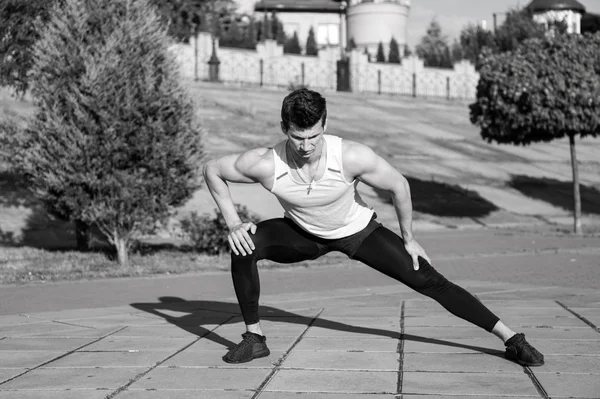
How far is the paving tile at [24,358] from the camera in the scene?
5195mm

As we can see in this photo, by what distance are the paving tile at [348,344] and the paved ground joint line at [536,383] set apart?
91 centimetres

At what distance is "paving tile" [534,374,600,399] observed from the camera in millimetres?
4312

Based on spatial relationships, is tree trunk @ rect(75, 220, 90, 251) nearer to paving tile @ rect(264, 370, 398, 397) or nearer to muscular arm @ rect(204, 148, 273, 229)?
muscular arm @ rect(204, 148, 273, 229)

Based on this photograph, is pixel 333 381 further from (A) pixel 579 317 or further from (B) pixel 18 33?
(B) pixel 18 33

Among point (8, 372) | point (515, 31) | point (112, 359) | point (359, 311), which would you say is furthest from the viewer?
point (515, 31)

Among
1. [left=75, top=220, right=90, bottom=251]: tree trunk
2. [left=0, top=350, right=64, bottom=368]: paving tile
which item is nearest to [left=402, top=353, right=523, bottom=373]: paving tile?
[left=0, top=350, right=64, bottom=368]: paving tile

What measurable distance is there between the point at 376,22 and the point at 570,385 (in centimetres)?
7532

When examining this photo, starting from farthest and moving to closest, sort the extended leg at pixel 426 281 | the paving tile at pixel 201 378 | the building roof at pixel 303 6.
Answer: the building roof at pixel 303 6 < the extended leg at pixel 426 281 < the paving tile at pixel 201 378

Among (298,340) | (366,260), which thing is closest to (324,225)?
(366,260)

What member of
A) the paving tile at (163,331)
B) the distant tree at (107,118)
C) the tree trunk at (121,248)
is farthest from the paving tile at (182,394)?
the tree trunk at (121,248)

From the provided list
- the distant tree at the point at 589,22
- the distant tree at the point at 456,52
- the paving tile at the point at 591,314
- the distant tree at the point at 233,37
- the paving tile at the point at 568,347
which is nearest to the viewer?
the paving tile at the point at 568,347

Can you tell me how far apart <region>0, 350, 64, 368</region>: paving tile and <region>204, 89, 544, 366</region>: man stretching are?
115 cm

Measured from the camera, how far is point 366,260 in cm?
534

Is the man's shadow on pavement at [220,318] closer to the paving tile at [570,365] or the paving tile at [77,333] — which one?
the paving tile at [570,365]
